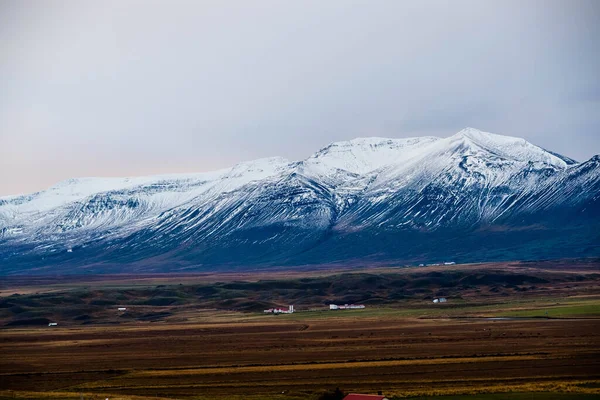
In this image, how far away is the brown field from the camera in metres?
69.5

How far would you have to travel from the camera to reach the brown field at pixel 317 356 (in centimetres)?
6950

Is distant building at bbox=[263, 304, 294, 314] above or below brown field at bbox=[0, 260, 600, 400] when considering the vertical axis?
above

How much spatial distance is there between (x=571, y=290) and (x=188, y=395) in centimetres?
12033

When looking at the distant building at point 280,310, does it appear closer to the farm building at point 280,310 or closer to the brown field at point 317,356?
the farm building at point 280,310

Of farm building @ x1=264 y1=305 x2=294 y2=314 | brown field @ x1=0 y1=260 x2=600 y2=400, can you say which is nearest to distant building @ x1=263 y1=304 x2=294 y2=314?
farm building @ x1=264 y1=305 x2=294 y2=314

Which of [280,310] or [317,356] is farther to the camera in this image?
[280,310]

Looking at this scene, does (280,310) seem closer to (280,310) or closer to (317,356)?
(280,310)

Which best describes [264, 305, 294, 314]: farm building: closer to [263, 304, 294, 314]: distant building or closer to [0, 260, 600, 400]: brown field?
[263, 304, 294, 314]: distant building

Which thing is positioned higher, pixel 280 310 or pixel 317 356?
pixel 280 310

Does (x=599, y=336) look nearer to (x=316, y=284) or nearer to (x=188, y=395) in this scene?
(x=188, y=395)

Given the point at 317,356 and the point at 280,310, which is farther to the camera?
the point at 280,310

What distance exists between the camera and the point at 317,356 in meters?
89.9

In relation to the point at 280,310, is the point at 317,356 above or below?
below

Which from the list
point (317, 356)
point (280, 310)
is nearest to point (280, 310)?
Answer: point (280, 310)
